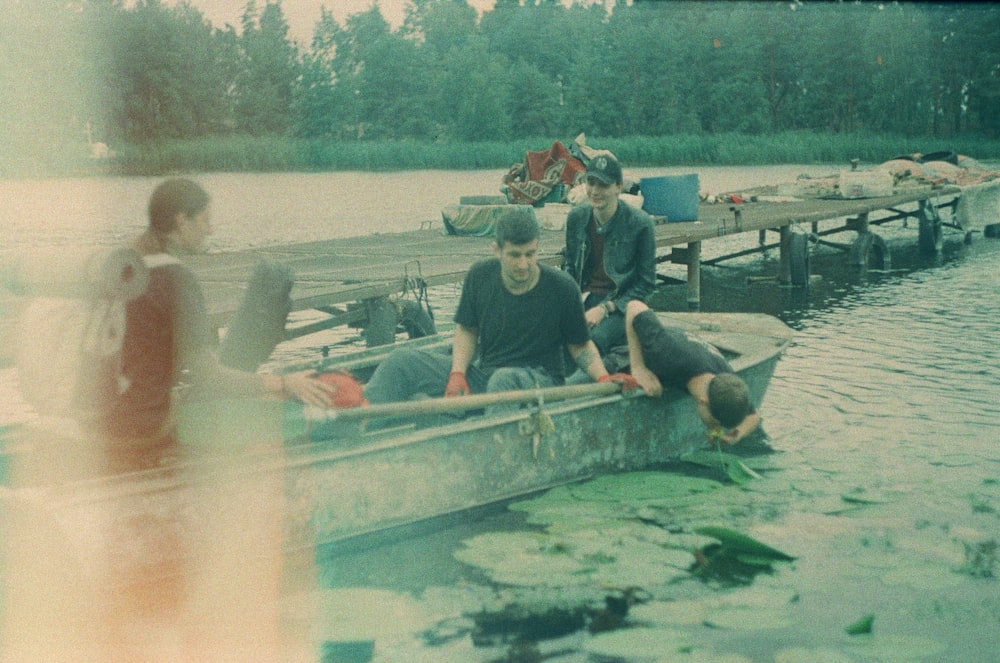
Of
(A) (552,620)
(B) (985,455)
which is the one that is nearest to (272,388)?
(A) (552,620)

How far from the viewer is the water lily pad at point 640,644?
4.53m

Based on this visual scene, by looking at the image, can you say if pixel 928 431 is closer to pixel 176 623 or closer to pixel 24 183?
pixel 176 623

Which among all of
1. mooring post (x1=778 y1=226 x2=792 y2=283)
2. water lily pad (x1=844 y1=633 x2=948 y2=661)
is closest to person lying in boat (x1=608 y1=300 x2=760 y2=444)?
water lily pad (x1=844 y1=633 x2=948 y2=661)

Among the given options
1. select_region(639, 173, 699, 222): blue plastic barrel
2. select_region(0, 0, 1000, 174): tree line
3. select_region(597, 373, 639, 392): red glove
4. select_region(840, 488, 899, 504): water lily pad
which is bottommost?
select_region(840, 488, 899, 504): water lily pad

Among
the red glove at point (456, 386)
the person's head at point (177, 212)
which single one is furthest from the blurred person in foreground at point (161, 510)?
the red glove at point (456, 386)

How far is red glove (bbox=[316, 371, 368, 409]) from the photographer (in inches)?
208

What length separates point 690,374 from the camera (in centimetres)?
639

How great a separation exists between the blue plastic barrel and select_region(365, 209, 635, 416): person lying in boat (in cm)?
1011

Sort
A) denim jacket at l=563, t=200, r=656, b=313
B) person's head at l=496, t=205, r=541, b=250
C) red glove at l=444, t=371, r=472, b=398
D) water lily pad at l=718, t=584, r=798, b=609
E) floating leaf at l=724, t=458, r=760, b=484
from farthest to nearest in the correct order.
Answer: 1. denim jacket at l=563, t=200, r=656, b=313
2. floating leaf at l=724, t=458, r=760, b=484
3. red glove at l=444, t=371, r=472, b=398
4. person's head at l=496, t=205, r=541, b=250
5. water lily pad at l=718, t=584, r=798, b=609

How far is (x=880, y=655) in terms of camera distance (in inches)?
177

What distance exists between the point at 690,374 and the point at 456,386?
4.43ft

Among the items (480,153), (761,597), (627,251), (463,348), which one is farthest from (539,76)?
(761,597)

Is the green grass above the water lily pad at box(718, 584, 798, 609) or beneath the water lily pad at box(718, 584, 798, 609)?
above

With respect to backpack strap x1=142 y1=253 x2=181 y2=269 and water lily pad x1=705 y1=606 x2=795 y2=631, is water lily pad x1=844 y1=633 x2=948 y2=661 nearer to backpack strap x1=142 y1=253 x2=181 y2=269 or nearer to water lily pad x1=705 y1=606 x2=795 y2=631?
water lily pad x1=705 y1=606 x2=795 y2=631
